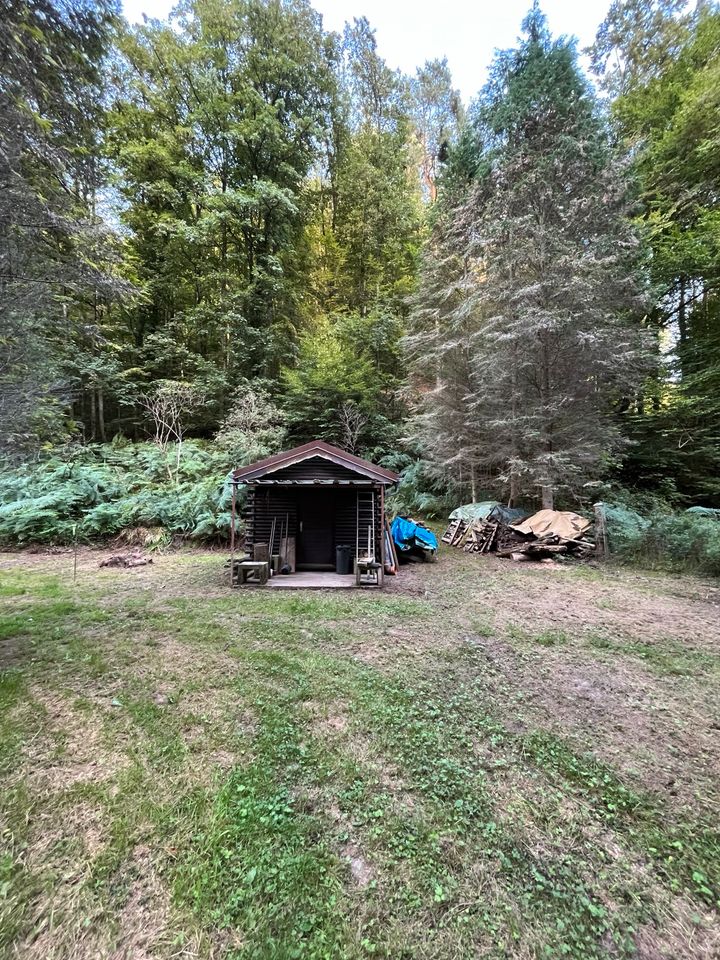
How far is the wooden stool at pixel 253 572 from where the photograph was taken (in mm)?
7156

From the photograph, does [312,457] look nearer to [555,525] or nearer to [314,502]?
[314,502]

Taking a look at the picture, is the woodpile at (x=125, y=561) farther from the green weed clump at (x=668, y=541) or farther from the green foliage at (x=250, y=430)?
the green weed clump at (x=668, y=541)

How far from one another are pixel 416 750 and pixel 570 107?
15.2m

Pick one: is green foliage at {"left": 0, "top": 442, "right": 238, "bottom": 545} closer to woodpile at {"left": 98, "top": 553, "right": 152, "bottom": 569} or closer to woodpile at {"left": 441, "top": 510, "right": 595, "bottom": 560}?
woodpile at {"left": 98, "top": 553, "right": 152, "bottom": 569}

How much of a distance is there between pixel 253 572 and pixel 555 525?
7198mm

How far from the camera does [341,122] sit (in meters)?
20.9

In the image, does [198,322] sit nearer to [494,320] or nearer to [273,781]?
[494,320]

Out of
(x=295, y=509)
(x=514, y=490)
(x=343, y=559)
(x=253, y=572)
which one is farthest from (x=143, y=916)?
(x=514, y=490)

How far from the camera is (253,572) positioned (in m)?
7.49

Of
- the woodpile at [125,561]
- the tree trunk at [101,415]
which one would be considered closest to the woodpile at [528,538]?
the woodpile at [125,561]

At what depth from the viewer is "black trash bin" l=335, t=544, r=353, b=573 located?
836cm

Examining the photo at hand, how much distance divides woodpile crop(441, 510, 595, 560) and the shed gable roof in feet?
13.1

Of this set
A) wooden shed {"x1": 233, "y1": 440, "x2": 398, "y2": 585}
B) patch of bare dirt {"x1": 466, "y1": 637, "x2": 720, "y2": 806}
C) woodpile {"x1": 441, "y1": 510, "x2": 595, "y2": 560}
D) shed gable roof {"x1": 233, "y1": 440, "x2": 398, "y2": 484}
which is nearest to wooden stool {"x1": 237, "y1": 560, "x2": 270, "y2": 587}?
wooden shed {"x1": 233, "y1": 440, "x2": 398, "y2": 585}

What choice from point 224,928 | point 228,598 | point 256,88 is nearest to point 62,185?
point 228,598
